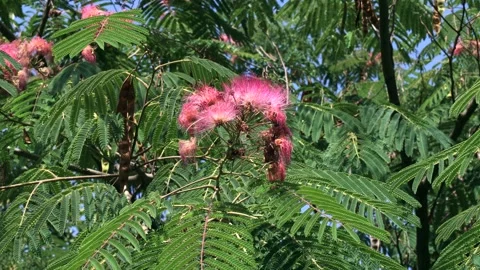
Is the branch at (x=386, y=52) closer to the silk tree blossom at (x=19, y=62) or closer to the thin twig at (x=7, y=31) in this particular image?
the silk tree blossom at (x=19, y=62)

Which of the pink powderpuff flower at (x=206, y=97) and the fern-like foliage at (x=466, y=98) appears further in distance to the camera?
the fern-like foliage at (x=466, y=98)

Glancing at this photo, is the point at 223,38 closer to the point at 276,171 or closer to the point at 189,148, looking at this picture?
the point at 189,148

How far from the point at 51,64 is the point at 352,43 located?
1.94 m

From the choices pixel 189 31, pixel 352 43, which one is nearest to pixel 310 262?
pixel 352 43

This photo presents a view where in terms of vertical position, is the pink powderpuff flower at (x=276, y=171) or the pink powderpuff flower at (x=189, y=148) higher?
the pink powderpuff flower at (x=276, y=171)

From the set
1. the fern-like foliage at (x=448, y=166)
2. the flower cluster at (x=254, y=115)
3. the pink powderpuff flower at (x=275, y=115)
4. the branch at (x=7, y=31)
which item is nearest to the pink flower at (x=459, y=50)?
the fern-like foliage at (x=448, y=166)

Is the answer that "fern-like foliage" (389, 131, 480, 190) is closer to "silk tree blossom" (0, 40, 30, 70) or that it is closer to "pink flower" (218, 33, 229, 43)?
"silk tree blossom" (0, 40, 30, 70)

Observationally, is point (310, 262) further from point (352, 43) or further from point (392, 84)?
point (352, 43)

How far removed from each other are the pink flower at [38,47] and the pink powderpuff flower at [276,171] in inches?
80.6

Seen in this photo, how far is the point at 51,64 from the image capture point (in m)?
4.36

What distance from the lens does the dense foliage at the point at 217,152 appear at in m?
2.38

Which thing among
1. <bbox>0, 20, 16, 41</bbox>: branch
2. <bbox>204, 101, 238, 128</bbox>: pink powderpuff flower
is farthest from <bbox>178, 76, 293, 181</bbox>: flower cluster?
<bbox>0, 20, 16, 41</bbox>: branch

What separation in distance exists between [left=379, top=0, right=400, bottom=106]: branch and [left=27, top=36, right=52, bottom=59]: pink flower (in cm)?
181

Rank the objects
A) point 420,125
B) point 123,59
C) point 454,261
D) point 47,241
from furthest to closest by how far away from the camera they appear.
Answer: point 123,59 < point 420,125 < point 47,241 < point 454,261
